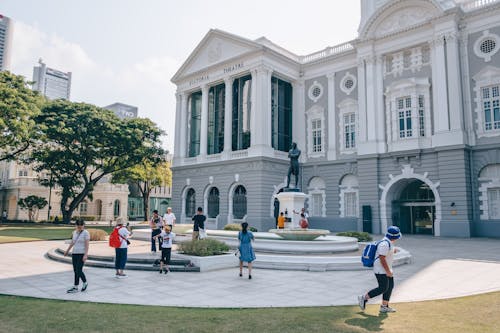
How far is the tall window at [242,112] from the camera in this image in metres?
37.8

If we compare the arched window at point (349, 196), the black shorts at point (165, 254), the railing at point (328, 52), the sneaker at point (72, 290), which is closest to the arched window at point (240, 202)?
the arched window at point (349, 196)

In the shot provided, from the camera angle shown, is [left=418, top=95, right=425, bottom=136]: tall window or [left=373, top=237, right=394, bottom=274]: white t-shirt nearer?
[left=373, top=237, right=394, bottom=274]: white t-shirt

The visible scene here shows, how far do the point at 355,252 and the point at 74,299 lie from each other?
1159 centimetres

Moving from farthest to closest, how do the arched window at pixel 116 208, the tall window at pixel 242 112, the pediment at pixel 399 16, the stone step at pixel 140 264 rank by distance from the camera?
the arched window at pixel 116 208 < the tall window at pixel 242 112 < the pediment at pixel 399 16 < the stone step at pixel 140 264

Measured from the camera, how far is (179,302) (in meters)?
8.95

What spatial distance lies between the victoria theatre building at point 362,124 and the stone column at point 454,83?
74 millimetres

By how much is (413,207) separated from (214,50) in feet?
79.8

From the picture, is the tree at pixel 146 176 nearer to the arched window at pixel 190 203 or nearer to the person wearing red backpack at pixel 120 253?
the arched window at pixel 190 203

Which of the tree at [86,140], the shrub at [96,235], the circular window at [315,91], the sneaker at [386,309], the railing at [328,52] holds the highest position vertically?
the railing at [328,52]

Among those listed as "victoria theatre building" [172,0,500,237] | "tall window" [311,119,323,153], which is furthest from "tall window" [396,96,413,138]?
"tall window" [311,119,323,153]

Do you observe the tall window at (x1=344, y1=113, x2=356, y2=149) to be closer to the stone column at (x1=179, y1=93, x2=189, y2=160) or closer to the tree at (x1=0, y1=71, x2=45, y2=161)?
the stone column at (x1=179, y1=93, x2=189, y2=160)

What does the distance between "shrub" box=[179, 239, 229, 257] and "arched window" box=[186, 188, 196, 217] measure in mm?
26565

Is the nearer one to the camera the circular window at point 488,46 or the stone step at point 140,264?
the stone step at point 140,264

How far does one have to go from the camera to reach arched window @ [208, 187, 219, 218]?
39.6m
